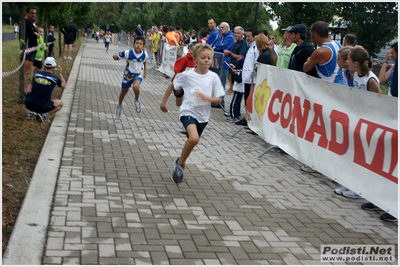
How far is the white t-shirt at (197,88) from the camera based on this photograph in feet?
21.2

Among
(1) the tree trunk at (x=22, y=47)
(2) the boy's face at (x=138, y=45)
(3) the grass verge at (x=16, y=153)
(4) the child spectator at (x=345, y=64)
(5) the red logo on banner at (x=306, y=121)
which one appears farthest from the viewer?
(1) the tree trunk at (x=22, y=47)

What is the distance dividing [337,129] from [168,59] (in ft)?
46.1

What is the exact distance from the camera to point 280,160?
8.06 metres

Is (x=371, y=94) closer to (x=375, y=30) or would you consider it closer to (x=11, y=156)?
(x=11, y=156)

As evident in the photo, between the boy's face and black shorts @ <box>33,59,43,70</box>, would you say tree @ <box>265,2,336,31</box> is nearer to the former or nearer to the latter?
black shorts @ <box>33,59,43,70</box>

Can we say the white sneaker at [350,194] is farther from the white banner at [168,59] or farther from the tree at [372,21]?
the tree at [372,21]

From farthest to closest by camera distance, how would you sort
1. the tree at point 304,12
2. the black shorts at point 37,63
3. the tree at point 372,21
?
the tree at point 372,21, the tree at point 304,12, the black shorts at point 37,63

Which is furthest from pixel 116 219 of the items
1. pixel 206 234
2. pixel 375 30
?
pixel 375 30

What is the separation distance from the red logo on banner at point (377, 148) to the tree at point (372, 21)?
2396 cm

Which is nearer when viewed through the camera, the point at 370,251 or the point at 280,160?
the point at 370,251

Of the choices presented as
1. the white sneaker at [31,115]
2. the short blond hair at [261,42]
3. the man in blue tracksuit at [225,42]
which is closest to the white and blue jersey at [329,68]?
the short blond hair at [261,42]

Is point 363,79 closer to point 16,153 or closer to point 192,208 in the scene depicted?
point 192,208

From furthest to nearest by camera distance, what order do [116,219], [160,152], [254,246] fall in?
[160,152], [116,219], [254,246]

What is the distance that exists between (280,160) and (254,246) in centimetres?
359
